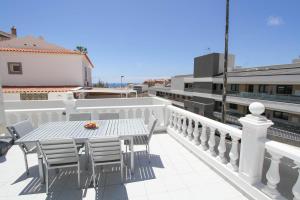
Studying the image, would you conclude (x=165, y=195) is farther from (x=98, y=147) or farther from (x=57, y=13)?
(x=57, y=13)

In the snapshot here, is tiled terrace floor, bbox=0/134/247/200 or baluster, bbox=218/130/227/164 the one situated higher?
baluster, bbox=218/130/227/164

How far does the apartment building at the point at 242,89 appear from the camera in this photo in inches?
867

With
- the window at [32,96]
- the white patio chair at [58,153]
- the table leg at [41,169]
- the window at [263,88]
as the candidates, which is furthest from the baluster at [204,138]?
the window at [263,88]

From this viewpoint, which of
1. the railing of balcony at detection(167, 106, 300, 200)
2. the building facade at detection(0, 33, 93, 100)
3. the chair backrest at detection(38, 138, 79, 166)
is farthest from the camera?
the building facade at detection(0, 33, 93, 100)

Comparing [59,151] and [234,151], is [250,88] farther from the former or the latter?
[59,151]

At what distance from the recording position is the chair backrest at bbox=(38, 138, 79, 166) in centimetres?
273

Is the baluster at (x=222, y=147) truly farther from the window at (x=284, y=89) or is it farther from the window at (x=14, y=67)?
the window at (x=284, y=89)

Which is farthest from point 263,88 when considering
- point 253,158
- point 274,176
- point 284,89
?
point 274,176

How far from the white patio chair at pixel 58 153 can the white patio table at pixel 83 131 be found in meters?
0.32

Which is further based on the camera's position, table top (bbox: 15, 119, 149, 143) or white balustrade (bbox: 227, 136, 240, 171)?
table top (bbox: 15, 119, 149, 143)

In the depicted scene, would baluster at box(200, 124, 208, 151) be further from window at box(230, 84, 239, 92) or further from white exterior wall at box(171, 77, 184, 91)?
white exterior wall at box(171, 77, 184, 91)

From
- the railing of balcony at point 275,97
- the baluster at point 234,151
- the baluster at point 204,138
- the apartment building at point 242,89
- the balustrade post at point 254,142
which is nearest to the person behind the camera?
the balustrade post at point 254,142

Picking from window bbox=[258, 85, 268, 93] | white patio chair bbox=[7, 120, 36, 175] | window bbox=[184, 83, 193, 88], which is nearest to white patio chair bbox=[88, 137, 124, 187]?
white patio chair bbox=[7, 120, 36, 175]

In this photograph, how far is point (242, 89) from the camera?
3178 centimetres
